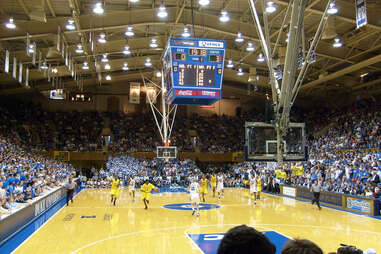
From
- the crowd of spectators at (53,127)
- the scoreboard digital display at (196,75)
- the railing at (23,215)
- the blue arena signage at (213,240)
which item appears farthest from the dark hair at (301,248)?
the crowd of spectators at (53,127)

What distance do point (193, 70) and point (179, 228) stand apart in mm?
7148

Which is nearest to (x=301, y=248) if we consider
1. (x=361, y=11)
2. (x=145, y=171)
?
(x=361, y=11)

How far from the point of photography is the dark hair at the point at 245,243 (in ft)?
5.73

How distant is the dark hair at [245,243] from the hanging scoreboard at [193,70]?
46.9ft

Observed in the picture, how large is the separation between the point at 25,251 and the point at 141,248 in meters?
3.14

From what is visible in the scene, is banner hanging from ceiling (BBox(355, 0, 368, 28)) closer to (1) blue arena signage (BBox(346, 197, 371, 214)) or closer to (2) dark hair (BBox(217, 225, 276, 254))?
(1) blue arena signage (BBox(346, 197, 371, 214))

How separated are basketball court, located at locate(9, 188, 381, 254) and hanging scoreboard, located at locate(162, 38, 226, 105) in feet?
18.0

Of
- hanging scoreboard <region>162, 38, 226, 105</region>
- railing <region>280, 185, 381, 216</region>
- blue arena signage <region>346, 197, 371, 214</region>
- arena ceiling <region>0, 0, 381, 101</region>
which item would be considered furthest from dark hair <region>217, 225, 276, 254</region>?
blue arena signage <region>346, 197, 371, 214</region>

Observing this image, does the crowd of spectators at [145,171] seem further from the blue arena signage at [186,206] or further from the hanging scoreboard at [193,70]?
the hanging scoreboard at [193,70]

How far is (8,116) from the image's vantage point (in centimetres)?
3841

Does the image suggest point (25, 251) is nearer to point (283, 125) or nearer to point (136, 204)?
point (283, 125)

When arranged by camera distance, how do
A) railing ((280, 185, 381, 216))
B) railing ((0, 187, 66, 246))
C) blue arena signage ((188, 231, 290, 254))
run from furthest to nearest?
railing ((280, 185, 381, 216)) < railing ((0, 187, 66, 246)) < blue arena signage ((188, 231, 290, 254))

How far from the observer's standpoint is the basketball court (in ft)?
34.0

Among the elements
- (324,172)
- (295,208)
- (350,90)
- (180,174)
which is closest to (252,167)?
(180,174)
